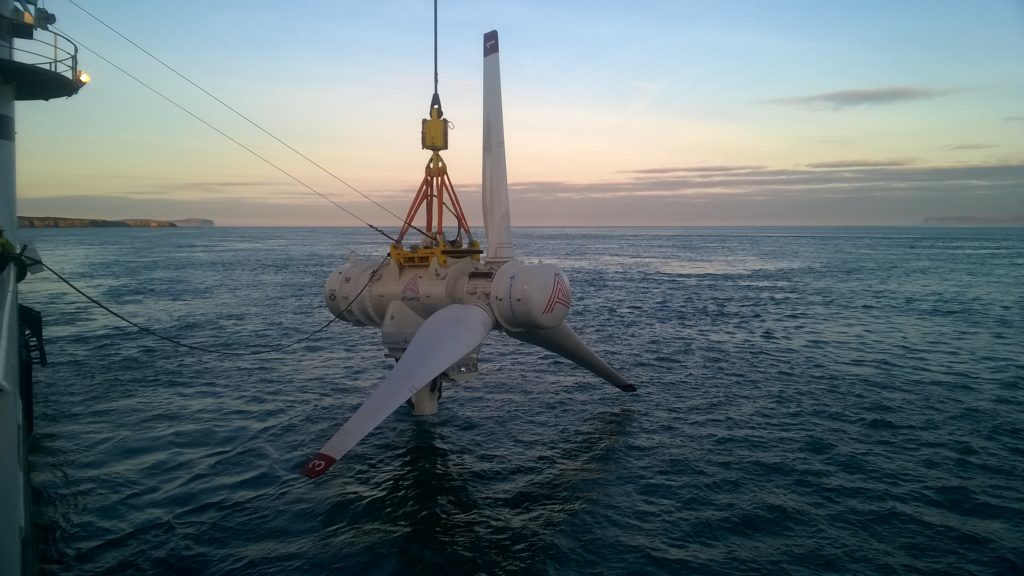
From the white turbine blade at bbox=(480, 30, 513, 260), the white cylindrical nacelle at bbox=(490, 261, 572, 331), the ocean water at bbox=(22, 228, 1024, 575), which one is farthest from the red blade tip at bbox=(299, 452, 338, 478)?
the white turbine blade at bbox=(480, 30, 513, 260)

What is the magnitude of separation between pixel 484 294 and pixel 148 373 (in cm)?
1692

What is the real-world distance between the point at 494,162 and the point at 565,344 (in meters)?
5.81

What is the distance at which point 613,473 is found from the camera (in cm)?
1452

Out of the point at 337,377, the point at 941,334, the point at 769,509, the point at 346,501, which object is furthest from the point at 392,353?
the point at 941,334

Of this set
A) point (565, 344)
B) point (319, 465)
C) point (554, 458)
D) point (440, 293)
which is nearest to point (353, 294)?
point (440, 293)

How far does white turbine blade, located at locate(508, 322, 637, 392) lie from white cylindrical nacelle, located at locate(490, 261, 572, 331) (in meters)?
1.33

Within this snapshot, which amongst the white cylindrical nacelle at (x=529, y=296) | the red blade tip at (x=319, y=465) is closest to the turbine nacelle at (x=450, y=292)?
the white cylindrical nacelle at (x=529, y=296)

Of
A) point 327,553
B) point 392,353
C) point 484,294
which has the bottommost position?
point 327,553

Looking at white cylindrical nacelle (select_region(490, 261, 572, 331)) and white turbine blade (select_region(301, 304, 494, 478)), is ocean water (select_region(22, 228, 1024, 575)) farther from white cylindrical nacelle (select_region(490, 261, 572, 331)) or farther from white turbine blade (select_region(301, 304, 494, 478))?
white cylindrical nacelle (select_region(490, 261, 572, 331))

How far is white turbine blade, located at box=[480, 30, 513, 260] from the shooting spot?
16156 millimetres

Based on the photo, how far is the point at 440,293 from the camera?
609 inches

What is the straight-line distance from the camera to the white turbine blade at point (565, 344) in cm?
1673

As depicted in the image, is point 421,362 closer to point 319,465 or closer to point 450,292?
point 450,292

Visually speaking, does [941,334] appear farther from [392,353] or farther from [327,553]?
[327,553]
